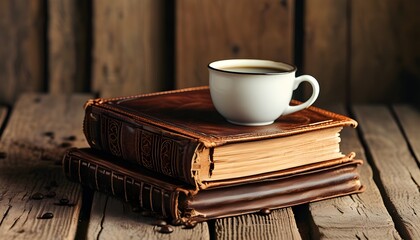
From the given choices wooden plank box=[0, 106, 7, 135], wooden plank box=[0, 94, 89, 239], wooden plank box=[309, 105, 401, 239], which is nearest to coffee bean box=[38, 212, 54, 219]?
wooden plank box=[0, 94, 89, 239]

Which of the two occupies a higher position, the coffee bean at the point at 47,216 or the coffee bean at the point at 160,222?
the coffee bean at the point at 160,222

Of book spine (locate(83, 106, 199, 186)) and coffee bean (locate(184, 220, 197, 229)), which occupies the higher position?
book spine (locate(83, 106, 199, 186))

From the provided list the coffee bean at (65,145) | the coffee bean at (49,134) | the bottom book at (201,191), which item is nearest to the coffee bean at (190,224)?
the bottom book at (201,191)

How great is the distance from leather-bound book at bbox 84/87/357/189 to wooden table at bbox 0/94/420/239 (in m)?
0.07

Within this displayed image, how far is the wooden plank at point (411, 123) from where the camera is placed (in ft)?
6.41

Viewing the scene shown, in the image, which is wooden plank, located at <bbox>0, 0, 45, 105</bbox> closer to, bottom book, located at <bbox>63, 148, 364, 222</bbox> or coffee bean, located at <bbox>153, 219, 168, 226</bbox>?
bottom book, located at <bbox>63, 148, 364, 222</bbox>

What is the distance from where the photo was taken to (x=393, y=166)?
1802mm

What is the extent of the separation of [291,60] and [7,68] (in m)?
0.69

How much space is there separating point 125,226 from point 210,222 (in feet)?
0.41

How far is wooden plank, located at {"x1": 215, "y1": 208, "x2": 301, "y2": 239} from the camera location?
1391 mm

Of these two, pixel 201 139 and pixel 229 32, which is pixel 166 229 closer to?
pixel 201 139

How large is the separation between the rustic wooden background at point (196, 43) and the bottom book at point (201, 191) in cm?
80

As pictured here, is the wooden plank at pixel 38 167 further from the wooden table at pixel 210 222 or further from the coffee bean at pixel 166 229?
the coffee bean at pixel 166 229

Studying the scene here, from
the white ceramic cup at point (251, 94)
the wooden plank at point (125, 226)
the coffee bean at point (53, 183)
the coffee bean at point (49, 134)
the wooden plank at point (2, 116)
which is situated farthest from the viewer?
the wooden plank at point (2, 116)
